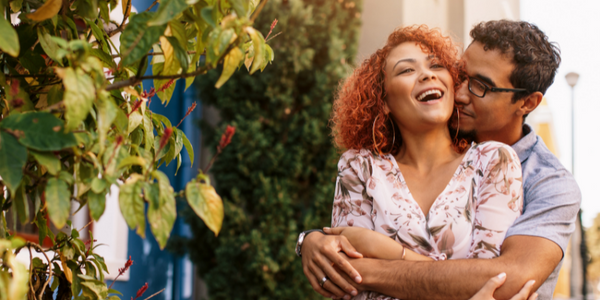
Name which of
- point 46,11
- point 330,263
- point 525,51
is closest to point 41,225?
point 46,11

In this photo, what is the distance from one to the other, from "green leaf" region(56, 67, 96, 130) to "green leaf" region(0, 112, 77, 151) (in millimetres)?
59

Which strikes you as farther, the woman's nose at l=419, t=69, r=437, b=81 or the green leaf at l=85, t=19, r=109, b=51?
the woman's nose at l=419, t=69, r=437, b=81

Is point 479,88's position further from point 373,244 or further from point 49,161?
point 49,161

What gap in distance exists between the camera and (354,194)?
81.6 inches

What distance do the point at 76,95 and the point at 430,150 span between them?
1.61 m

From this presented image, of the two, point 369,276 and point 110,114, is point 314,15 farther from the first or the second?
point 110,114

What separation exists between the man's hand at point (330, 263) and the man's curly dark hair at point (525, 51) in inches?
41.4

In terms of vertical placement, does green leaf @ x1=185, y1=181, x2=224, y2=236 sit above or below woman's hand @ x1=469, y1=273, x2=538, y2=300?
above

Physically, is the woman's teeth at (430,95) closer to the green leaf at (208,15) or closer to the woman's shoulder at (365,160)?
the woman's shoulder at (365,160)

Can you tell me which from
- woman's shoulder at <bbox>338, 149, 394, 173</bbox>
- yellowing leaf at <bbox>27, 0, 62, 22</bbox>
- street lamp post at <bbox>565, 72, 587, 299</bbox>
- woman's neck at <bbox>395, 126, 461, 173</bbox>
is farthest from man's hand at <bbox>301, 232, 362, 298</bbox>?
street lamp post at <bbox>565, 72, 587, 299</bbox>

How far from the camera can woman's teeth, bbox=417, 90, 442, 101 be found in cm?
204

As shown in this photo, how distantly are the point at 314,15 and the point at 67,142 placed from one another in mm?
5074

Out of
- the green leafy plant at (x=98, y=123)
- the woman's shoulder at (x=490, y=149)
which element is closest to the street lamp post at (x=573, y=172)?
the woman's shoulder at (x=490, y=149)

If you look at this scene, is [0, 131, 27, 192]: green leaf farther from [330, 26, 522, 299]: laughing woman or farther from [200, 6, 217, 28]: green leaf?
[330, 26, 522, 299]: laughing woman
